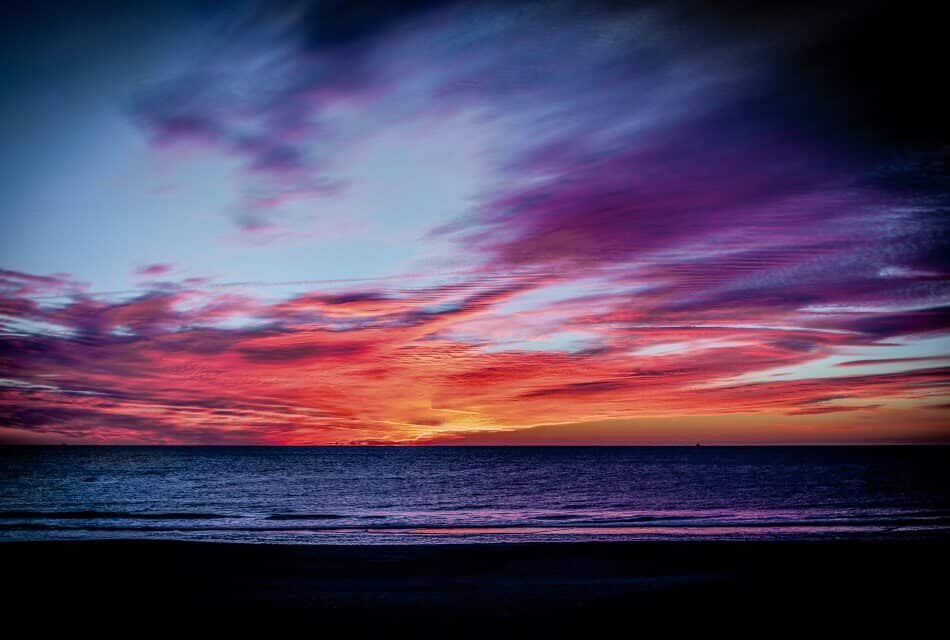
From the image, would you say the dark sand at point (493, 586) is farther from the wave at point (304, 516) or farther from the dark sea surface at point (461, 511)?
the wave at point (304, 516)

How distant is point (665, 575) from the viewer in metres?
17.0

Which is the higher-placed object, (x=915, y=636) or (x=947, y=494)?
(x=915, y=636)

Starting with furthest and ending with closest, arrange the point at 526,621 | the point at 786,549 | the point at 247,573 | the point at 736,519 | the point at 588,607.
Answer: the point at 736,519 < the point at 786,549 < the point at 247,573 < the point at 588,607 < the point at 526,621

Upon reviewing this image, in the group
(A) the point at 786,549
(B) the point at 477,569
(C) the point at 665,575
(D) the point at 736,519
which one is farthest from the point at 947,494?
(B) the point at 477,569

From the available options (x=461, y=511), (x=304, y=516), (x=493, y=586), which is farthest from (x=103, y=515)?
(x=493, y=586)

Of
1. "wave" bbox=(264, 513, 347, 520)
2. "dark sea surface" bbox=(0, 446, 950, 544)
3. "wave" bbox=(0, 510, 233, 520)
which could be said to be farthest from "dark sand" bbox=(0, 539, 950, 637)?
"wave" bbox=(264, 513, 347, 520)

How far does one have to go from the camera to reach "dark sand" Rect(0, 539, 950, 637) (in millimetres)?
11914

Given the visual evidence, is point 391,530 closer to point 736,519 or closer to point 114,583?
point 114,583

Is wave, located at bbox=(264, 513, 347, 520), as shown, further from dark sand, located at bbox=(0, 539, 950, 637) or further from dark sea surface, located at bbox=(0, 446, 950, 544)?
dark sand, located at bbox=(0, 539, 950, 637)

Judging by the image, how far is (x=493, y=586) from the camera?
1544cm

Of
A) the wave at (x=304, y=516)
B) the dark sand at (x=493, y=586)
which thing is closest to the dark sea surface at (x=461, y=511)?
the wave at (x=304, y=516)

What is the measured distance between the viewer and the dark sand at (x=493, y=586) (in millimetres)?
11914

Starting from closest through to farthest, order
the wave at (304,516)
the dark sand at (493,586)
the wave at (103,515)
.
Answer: the dark sand at (493,586)
the wave at (103,515)
the wave at (304,516)

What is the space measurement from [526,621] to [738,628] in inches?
160
